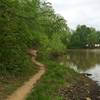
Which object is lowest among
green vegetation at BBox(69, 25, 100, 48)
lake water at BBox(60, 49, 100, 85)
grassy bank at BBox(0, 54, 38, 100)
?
lake water at BBox(60, 49, 100, 85)

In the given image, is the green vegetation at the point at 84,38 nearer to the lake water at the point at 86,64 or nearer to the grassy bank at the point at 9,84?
the lake water at the point at 86,64

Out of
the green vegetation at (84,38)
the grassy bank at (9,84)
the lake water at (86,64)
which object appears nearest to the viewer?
the grassy bank at (9,84)

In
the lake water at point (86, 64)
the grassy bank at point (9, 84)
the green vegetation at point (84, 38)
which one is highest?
the green vegetation at point (84, 38)

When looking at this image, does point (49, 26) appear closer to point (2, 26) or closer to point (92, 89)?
point (92, 89)

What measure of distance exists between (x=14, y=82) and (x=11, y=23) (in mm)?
4035

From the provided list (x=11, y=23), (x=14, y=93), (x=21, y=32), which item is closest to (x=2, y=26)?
(x=11, y=23)

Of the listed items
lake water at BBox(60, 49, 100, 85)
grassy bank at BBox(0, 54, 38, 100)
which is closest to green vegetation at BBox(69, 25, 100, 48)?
lake water at BBox(60, 49, 100, 85)

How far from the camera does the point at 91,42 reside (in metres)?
141

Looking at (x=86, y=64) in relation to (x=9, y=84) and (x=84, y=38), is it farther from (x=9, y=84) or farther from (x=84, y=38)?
(x=84, y=38)

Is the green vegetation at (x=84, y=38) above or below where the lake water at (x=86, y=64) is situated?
above

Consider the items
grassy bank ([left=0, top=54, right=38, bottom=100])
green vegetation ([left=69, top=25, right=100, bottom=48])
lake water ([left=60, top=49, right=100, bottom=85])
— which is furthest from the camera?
green vegetation ([left=69, top=25, right=100, bottom=48])

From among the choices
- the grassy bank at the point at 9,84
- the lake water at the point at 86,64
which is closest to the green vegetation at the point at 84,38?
the lake water at the point at 86,64

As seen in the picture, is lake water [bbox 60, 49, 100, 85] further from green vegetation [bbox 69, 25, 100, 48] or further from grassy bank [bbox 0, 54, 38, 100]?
green vegetation [bbox 69, 25, 100, 48]

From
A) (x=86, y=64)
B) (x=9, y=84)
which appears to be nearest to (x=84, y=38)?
(x=86, y=64)
